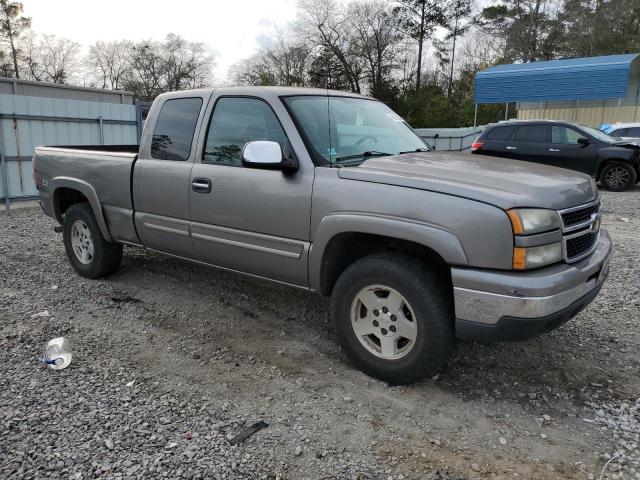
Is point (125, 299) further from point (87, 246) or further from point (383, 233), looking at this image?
point (383, 233)

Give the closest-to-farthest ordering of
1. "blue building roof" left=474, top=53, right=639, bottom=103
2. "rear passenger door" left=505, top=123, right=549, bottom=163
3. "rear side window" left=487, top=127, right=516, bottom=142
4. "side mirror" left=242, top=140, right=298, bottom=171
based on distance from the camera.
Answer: "side mirror" left=242, top=140, right=298, bottom=171 < "rear passenger door" left=505, top=123, right=549, bottom=163 < "rear side window" left=487, top=127, right=516, bottom=142 < "blue building roof" left=474, top=53, right=639, bottom=103

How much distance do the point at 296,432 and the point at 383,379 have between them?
2.43 ft

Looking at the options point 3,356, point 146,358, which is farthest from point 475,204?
point 3,356

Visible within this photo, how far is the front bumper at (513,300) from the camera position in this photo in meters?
2.71

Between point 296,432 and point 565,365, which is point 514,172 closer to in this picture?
point 565,365

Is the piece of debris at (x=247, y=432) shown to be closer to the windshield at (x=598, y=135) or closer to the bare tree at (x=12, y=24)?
the windshield at (x=598, y=135)

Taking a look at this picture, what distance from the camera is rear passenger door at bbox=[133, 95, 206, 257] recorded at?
4.27m

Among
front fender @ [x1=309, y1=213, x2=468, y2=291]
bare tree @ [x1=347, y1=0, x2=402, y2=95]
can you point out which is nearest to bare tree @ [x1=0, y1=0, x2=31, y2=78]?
bare tree @ [x1=347, y1=0, x2=402, y2=95]

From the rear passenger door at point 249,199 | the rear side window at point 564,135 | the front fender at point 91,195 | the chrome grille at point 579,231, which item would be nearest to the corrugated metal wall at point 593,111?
the rear side window at point 564,135

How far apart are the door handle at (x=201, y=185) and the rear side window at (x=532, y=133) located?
427 inches

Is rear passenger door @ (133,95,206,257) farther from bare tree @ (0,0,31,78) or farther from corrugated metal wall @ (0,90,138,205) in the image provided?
bare tree @ (0,0,31,78)

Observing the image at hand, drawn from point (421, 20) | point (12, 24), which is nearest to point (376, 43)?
point (421, 20)

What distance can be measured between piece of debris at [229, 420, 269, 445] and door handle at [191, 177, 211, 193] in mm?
1864

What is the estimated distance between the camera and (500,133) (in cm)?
1322
